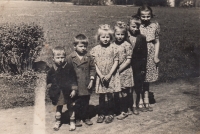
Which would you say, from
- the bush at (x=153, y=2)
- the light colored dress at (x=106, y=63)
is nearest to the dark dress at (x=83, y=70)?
the light colored dress at (x=106, y=63)

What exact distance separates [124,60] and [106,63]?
0.98 feet

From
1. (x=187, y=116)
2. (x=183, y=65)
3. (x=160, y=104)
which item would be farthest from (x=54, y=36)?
(x=187, y=116)

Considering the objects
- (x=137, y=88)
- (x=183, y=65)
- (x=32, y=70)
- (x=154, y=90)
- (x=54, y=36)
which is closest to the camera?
(x=137, y=88)

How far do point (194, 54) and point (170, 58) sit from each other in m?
0.97

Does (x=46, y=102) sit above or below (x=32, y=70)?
below

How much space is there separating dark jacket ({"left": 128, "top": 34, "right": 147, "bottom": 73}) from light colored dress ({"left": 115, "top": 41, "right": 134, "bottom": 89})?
16 cm

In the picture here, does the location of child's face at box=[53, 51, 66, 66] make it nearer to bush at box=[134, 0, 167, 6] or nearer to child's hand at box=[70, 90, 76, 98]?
child's hand at box=[70, 90, 76, 98]

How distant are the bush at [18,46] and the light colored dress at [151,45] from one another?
2297mm

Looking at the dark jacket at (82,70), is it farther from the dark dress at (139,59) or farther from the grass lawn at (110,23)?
the grass lawn at (110,23)

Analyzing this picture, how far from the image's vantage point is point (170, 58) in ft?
24.2

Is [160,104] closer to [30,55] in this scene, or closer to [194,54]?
[30,55]

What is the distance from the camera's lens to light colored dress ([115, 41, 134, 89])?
151 inches

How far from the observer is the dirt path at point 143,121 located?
11.8ft

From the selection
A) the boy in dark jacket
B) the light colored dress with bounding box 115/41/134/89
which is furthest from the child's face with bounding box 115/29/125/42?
the boy in dark jacket
